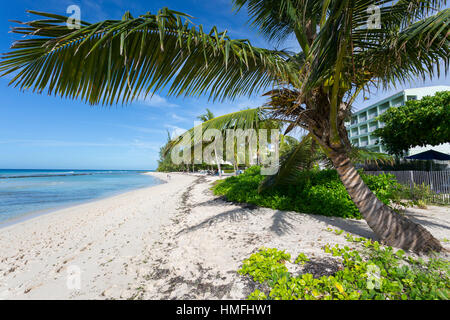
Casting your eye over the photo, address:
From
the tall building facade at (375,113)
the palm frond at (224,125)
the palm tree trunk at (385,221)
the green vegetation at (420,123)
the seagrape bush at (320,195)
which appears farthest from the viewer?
the tall building facade at (375,113)

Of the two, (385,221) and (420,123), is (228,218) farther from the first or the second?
(420,123)

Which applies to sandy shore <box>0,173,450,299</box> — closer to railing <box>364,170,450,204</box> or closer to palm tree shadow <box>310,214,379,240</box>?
palm tree shadow <box>310,214,379,240</box>

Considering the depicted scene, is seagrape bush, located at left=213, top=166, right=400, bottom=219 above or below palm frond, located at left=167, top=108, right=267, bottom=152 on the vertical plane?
below

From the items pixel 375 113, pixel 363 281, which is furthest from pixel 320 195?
pixel 375 113

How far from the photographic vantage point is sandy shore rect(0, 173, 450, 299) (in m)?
2.66

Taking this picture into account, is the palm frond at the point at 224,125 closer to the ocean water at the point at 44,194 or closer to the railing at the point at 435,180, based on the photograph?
the railing at the point at 435,180

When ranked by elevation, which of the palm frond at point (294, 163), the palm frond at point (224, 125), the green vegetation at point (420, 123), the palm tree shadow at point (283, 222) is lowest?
the palm tree shadow at point (283, 222)

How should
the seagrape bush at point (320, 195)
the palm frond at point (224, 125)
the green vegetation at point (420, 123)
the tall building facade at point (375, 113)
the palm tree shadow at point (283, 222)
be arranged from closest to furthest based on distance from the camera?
the palm frond at point (224, 125)
the palm tree shadow at point (283, 222)
the seagrape bush at point (320, 195)
the green vegetation at point (420, 123)
the tall building facade at point (375, 113)

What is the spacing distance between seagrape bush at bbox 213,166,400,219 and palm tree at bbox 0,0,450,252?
6.92 feet

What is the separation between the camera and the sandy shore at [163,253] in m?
2.66

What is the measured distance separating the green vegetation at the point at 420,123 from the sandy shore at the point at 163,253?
8.09 meters

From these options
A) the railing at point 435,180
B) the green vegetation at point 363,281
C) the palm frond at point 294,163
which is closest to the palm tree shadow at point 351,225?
the green vegetation at point 363,281

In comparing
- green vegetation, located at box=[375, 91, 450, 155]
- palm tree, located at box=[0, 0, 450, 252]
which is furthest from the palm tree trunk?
green vegetation, located at box=[375, 91, 450, 155]

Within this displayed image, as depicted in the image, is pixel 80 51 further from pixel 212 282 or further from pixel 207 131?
pixel 212 282
